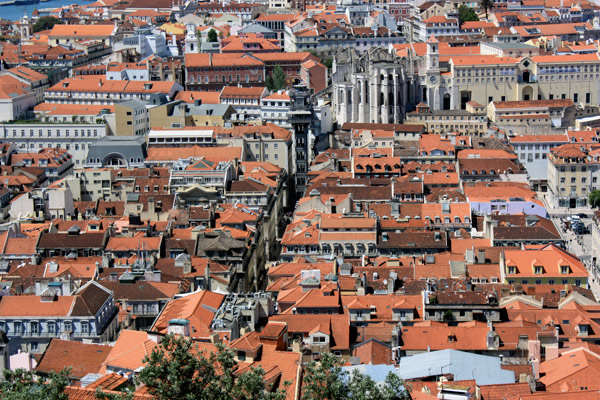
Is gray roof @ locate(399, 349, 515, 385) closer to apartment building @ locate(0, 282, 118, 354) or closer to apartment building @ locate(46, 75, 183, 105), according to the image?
apartment building @ locate(0, 282, 118, 354)

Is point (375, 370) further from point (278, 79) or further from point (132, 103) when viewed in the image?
point (278, 79)

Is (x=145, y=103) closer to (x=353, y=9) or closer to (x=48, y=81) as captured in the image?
(x=48, y=81)

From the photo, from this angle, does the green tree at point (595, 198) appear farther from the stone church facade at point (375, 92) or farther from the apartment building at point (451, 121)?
the stone church facade at point (375, 92)

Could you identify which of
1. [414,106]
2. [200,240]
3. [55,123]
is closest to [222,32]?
[414,106]

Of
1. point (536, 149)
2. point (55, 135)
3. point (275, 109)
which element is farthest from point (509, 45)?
point (55, 135)

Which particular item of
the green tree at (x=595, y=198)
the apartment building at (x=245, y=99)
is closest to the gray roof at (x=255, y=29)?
the apartment building at (x=245, y=99)
